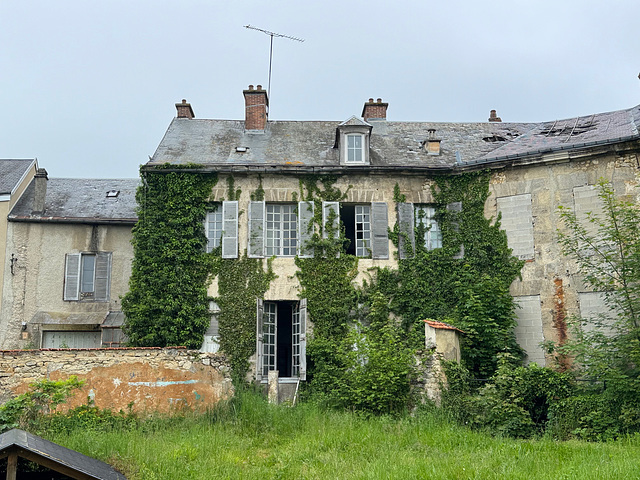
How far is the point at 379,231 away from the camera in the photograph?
18.0 metres

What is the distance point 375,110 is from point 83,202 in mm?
9579

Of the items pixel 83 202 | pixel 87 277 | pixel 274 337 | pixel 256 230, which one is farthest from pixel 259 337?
pixel 83 202

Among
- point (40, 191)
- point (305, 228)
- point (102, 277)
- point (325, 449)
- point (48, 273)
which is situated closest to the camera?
point (325, 449)

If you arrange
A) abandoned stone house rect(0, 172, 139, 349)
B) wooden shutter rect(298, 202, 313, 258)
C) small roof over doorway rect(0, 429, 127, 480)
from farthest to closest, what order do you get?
abandoned stone house rect(0, 172, 139, 349) < wooden shutter rect(298, 202, 313, 258) < small roof over doorway rect(0, 429, 127, 480)

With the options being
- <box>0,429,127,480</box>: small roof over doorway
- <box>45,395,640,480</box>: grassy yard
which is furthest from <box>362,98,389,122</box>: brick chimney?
<box>0,429,127,480</box>: small roof over doorway

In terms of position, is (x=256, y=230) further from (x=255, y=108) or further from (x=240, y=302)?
(x=255, y=108)

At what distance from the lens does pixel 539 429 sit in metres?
13.9

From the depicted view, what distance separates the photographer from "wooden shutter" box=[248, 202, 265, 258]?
17.7 metres

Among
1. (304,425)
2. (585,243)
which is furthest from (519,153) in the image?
(304,425)

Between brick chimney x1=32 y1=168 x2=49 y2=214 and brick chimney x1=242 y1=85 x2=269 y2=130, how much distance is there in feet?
20.9

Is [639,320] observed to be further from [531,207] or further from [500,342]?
[531,207]

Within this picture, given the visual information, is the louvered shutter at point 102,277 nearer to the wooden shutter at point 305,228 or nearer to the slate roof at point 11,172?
the slate roof at point 11,172

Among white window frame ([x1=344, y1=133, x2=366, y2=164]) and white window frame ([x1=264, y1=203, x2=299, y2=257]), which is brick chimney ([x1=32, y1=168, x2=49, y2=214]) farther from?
white window frame ([x1=344, y1=133, x2=366, y2=164])

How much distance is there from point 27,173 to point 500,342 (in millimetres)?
15034
